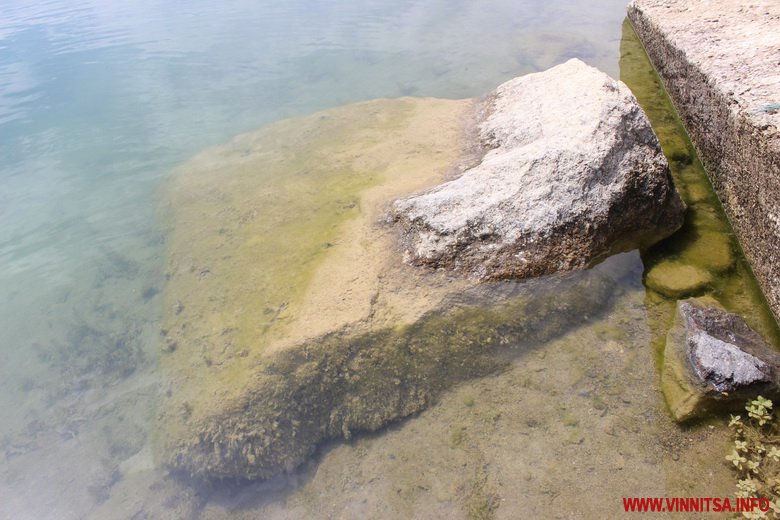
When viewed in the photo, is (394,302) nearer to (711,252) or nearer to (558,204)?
(558,204)

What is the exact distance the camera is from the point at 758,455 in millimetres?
2346

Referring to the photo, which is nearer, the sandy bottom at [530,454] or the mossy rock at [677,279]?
the sandy bottom at [530,454]

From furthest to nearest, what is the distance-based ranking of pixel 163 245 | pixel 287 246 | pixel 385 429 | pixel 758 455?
pixel 163 245, pixel 287 246, pixel 385 429, pixel 758 455

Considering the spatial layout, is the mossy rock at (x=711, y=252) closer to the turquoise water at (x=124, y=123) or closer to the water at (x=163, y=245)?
the water at (x=163, y=245)

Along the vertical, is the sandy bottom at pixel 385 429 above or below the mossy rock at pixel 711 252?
below

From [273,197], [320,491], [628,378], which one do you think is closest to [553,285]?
[628,378]

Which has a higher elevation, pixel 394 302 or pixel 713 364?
pixel 713 364

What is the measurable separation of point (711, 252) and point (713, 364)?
3.93 ft

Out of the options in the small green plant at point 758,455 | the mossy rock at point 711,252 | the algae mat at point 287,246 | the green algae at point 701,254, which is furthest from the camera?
the mossy rock at point 711,252

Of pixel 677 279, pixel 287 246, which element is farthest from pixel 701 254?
pixel 287 246

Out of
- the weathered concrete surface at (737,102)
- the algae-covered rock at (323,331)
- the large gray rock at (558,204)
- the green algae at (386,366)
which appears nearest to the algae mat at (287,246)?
the algae-covered rock at (323,331)

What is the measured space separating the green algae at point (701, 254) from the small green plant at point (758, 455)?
1.76 ft

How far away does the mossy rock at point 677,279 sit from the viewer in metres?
3.12

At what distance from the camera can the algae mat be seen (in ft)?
10.2
